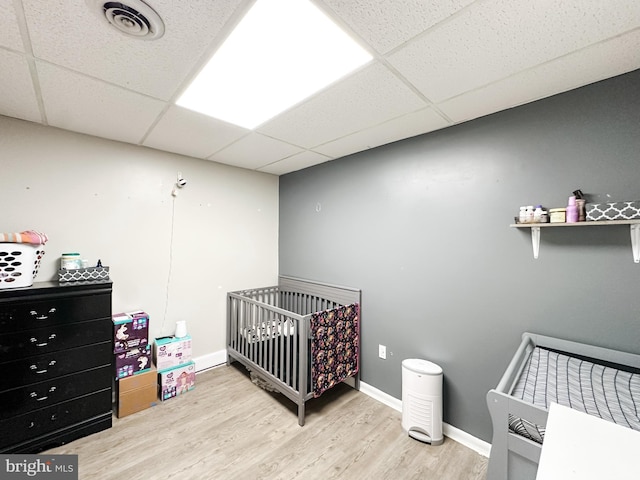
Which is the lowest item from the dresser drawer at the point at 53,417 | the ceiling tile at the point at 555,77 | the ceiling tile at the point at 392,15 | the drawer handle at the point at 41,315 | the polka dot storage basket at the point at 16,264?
the dresser drawer at the point at 53,417

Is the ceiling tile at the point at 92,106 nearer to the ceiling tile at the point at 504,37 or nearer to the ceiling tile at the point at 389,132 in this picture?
the ceiling tile at the point at 389,132

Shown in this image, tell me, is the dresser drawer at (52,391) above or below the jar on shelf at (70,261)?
below

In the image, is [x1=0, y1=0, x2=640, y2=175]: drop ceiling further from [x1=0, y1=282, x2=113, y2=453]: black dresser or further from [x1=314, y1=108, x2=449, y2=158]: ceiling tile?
[x1=0, y1=282, x2=113, y2=453]: black dresser

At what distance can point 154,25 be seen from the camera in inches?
43.2

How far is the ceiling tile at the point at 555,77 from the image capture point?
1227mm

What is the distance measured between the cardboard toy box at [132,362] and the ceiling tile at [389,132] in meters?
2.40

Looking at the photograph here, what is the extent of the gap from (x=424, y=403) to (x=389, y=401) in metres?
0.54

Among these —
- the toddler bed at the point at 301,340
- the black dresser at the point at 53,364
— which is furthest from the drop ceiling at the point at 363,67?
the toddler bed at the point at 301,340

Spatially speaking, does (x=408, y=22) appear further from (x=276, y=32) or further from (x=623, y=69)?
(x=623, y=69)

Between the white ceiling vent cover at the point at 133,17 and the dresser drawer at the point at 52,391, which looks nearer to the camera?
the white ceiling vent cover at the point at 133,17

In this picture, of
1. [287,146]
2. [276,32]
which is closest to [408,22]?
[276,32]

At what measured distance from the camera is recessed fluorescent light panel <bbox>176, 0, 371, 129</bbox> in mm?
1100

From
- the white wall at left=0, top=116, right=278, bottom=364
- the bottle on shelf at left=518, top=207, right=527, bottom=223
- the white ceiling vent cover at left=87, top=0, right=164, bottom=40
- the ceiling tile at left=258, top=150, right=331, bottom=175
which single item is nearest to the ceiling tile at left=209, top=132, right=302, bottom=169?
the ceiling tile at left=258, top=150, right=331, bottom=175

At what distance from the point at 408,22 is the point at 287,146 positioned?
158cm
